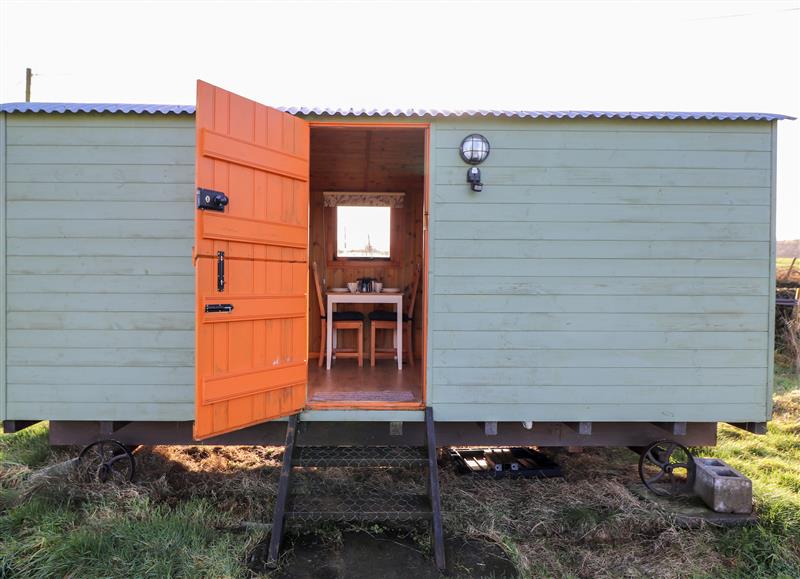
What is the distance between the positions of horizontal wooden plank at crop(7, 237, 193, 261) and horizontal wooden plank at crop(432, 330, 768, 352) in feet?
5.94

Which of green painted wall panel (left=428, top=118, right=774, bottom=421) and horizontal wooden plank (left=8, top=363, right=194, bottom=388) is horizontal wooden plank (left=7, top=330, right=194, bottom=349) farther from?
green painted wall panel (left=428, top=118, right=774, bottom=421)

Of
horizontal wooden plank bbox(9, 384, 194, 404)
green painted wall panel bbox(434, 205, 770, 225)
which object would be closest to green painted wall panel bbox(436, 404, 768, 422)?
green painted wall panel bbox(434, 205, 770, 225)

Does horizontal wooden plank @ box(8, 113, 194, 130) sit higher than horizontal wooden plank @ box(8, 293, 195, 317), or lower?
higher

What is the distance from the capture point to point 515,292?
3094mm

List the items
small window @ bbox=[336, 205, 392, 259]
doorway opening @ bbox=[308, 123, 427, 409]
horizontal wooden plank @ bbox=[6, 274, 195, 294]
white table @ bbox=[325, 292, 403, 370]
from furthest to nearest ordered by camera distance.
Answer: small window @ bbox=[336, 205, 392, 259] → white table @ bbox=[325, 292, 403, 370] → doorway opening @ bbox=[308, 123, 427, 409] → horizontal wooden plank @ bbox=[6, 274, 195, 294]

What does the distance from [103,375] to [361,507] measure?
1.88 m

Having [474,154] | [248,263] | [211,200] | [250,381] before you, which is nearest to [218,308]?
[248,263]

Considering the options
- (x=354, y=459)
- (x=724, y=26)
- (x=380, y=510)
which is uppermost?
(x=724, y=26)

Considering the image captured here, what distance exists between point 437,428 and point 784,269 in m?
10.7

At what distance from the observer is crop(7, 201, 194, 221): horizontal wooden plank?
298 cm

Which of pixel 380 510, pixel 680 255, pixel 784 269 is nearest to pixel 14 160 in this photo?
pixel 380 510

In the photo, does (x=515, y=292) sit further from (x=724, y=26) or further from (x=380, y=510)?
(x=724, y=26)

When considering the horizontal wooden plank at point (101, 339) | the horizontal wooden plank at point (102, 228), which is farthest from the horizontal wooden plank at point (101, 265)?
the horizontal wooden plank at point (101, 339)

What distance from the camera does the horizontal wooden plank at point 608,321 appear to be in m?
3.08
